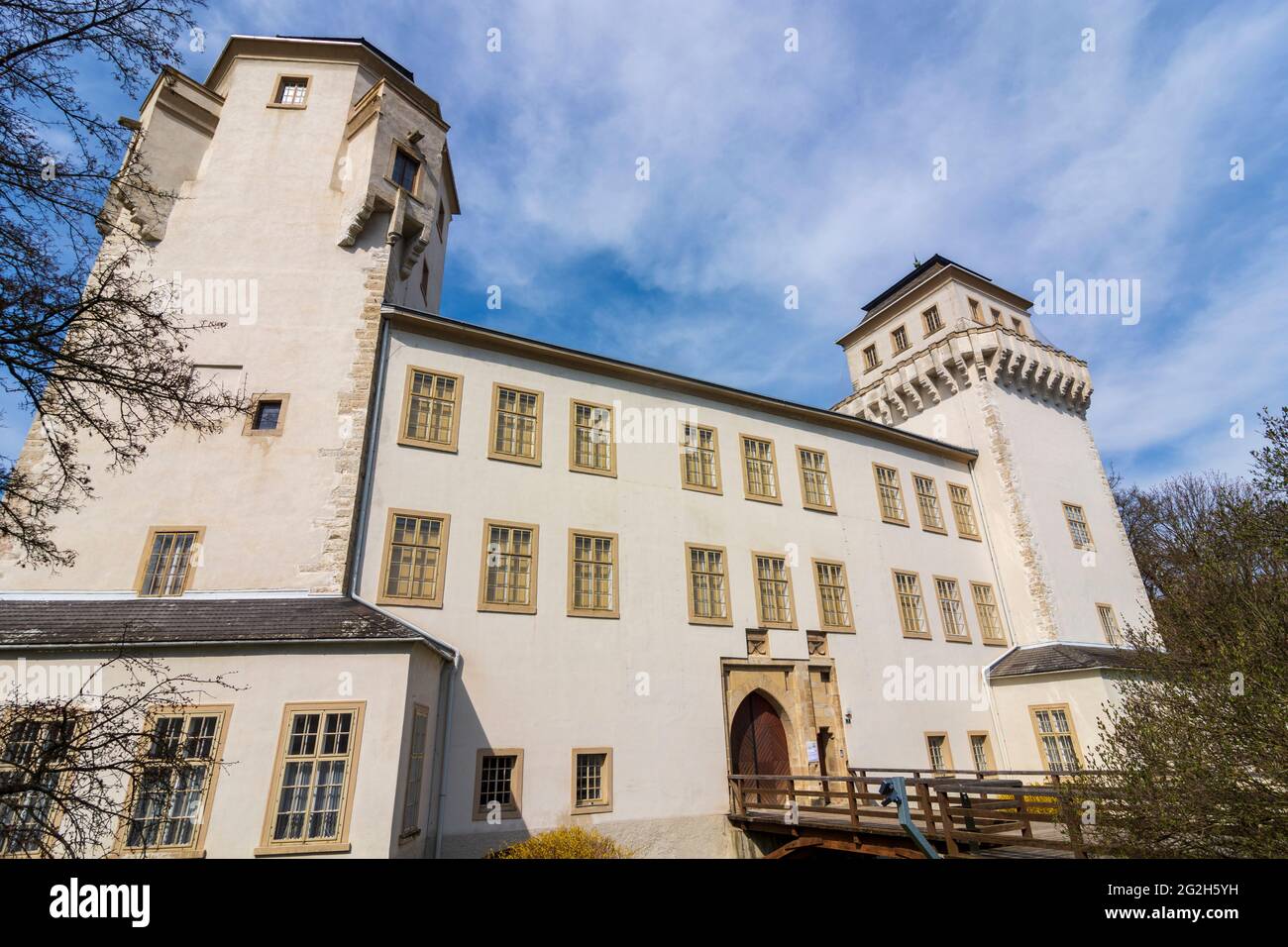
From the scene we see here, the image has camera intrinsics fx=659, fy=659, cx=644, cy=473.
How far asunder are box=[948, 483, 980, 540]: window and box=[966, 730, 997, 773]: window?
7.01 metres

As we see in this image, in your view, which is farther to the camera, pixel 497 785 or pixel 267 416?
pixel 267 416

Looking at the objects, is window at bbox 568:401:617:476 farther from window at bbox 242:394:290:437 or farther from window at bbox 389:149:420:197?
window at bbox 389:149:420:197

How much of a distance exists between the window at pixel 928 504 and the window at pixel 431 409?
16.7 meters

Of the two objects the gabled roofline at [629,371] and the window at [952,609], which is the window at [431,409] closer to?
the gabled roofline at [629,371]

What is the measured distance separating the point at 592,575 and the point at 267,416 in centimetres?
845

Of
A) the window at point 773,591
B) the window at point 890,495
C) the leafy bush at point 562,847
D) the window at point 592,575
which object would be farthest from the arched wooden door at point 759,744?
the window at point 890,495

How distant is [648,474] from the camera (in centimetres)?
1856

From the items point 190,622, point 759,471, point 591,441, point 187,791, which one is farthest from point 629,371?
point 187,791

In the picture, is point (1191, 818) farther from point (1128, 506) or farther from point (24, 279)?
point (1128, 506)

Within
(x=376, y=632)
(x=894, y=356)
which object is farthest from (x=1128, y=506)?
(x=376, y=632)

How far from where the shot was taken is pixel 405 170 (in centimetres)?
1906

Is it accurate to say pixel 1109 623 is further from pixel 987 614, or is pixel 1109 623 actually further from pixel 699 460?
pixel 699 460
